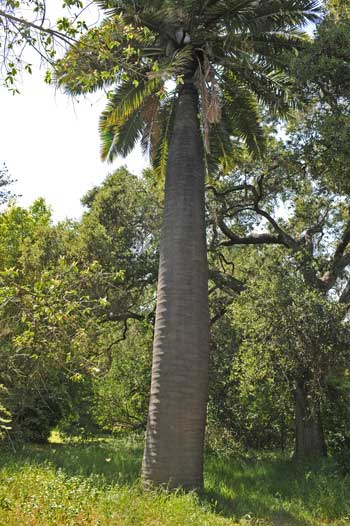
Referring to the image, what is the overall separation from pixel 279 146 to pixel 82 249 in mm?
6577

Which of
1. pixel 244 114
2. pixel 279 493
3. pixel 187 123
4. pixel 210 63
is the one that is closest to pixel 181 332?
pixel 279 493

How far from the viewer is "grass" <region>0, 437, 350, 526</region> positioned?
21.2ft

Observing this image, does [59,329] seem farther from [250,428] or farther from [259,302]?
[250,428]

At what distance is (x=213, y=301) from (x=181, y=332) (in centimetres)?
670

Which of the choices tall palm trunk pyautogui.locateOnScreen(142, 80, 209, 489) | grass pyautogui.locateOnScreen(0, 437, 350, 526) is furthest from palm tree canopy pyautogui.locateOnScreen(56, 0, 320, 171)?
grass pyautogui.locateOnScreen(0, 437, 350, 526)

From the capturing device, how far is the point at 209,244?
16547 mm

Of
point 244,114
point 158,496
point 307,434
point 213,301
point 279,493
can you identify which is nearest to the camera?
point 158,496

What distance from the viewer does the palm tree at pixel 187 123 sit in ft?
28.2

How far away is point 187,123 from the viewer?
35.2 ft

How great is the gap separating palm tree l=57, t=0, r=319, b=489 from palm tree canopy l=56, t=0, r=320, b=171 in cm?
3

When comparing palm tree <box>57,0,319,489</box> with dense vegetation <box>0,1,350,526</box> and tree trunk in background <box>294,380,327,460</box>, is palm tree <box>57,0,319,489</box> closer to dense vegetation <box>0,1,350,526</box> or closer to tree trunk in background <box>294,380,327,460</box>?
dense vegetation <box>0,1,350,526</box>

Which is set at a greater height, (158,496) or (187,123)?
(187,123)

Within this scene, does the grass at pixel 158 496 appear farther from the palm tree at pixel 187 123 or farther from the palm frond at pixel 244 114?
the palm frond at pixel 244 114

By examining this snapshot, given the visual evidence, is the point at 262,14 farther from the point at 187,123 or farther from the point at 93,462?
the point at 93,462
